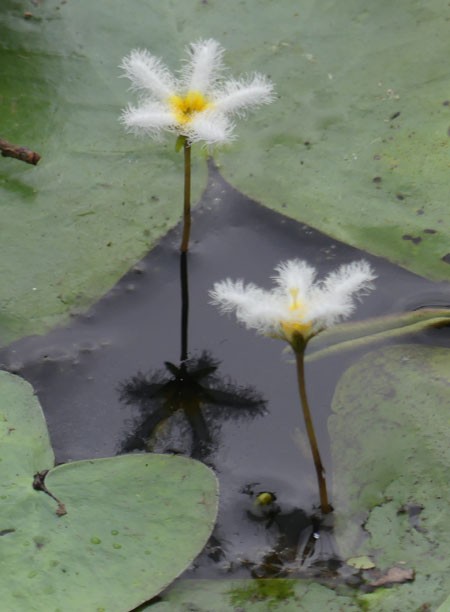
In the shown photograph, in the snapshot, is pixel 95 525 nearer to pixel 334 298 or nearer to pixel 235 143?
pixel 334 298

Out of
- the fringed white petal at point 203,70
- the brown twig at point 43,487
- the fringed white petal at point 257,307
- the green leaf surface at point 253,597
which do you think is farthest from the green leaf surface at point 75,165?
the green leaf surface at point 253,597

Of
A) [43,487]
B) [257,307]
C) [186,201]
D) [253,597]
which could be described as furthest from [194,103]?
[253,597]

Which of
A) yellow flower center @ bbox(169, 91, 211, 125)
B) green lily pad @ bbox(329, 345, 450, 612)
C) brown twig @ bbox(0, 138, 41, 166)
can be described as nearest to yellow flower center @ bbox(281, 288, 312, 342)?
green lily pad @ bbox(329, 345, 450, 612)

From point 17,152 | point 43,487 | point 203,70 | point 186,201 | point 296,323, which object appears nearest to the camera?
point 296,323

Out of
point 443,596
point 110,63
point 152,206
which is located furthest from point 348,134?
point 443,596

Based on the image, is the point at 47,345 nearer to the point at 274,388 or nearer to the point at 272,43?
the point at 274,388
